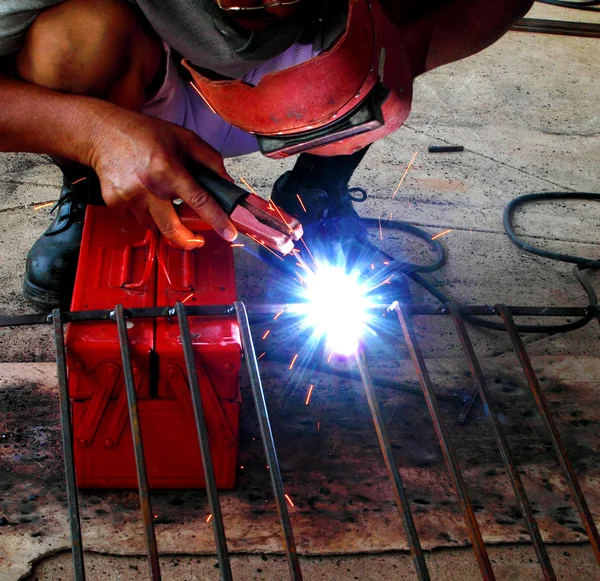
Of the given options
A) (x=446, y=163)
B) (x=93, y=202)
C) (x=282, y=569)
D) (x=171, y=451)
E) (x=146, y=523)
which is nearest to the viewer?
(x=146, y=523)

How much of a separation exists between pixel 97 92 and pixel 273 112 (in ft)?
1.57

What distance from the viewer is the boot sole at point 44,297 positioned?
189cm

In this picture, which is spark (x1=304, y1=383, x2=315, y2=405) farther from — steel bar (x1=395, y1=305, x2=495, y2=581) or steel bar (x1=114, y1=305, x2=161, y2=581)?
steel bar (x1=114, y1=305, x2=161, y2=581)

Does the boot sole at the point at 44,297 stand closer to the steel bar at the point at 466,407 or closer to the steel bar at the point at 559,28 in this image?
the steel bar at the point at 466,407

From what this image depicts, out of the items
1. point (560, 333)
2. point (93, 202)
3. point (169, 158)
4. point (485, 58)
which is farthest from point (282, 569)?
point (485, 58)

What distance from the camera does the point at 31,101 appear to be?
4.77 feet

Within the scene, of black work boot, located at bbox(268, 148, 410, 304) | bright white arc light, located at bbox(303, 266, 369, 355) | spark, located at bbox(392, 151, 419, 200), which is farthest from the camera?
spark, located at bbox(392, 151, 419, 200)

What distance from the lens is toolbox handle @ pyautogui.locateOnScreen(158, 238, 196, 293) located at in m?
1.43

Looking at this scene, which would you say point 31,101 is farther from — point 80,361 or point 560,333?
point 560,333

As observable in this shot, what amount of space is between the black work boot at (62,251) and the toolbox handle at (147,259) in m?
0.42

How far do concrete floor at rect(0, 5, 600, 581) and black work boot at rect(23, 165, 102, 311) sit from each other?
12 centimetres

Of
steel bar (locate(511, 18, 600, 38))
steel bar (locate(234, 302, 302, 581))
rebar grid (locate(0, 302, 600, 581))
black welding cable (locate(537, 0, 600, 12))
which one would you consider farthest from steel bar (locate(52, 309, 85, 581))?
black welding cable (locate(537, 0, 600, 12))

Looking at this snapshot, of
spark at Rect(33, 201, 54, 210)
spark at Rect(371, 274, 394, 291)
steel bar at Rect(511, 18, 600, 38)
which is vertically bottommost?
spark at Rect(371, 274, 394, 291)

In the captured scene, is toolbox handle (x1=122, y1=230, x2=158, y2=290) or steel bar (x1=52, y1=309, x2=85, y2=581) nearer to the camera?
steel bar (x1=52, y1=309, x2=85, y2=581)
